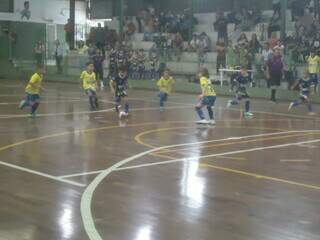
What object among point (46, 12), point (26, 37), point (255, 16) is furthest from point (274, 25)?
point (46, 12)

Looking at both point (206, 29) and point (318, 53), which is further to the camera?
point (206, 29)

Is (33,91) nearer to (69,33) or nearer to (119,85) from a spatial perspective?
(119,85)

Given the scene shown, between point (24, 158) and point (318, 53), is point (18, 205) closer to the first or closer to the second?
point (24, 158)

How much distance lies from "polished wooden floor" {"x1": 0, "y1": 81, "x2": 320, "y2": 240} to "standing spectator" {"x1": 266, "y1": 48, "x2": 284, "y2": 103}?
6.98 metres

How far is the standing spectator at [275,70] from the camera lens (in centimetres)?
2397

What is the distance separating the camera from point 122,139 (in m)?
13.5

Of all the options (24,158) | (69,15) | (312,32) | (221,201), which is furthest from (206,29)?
(221,201)

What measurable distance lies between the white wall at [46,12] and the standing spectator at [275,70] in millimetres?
21225

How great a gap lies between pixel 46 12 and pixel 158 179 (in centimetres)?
3410

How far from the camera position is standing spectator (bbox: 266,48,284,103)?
24.0 meters

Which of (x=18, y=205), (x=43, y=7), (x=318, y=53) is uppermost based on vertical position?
(x=43, y=7)

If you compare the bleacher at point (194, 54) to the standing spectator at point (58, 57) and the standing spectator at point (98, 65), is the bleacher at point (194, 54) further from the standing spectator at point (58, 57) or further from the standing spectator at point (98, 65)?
the standing spectator at point (98, 65)

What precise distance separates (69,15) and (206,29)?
12.4 m

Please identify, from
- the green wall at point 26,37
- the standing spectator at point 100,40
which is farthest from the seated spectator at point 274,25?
the green wall at point 26,37
